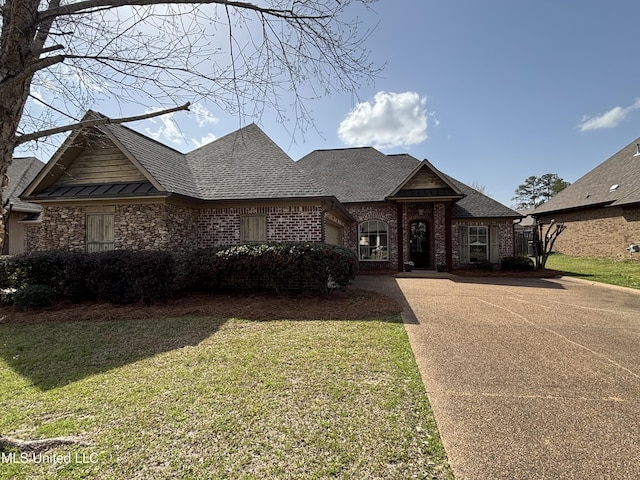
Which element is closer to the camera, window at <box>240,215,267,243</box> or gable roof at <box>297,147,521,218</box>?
window at <box>240,215,267,243</box>

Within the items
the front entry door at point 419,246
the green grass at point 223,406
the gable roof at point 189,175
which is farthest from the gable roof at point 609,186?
the green grass at point 223,406

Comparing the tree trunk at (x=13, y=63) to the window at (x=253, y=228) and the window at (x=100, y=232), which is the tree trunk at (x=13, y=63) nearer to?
the window at (x=253, y=228)

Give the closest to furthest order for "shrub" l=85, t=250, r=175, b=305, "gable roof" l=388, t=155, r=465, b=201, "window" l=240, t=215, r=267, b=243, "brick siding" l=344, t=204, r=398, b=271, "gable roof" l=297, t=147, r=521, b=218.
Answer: "shrub" l=85, t=250, r=175, b=305, "window" l=240, t=215, r=267, b=243, "gable roof" l=388, t=155, r=465, b=201, "gable roof" l=297, t=147, r=521, b=218, "brick siding" l=344, t=204, r=398, b=271

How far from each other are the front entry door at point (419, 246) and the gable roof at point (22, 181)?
63.3ft

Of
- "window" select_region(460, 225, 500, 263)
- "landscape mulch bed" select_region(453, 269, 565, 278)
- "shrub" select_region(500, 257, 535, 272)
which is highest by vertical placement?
"window" select_region(460, 225, 500, 263)

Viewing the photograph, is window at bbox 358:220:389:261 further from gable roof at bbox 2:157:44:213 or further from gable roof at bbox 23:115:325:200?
gable roof at bbox 2:157:44:213

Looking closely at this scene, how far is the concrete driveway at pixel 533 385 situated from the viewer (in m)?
2.34

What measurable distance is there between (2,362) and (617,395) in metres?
7.79

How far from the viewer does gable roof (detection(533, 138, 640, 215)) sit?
59.0 ft

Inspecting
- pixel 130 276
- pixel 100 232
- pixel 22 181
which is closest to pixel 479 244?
pixel 130 276

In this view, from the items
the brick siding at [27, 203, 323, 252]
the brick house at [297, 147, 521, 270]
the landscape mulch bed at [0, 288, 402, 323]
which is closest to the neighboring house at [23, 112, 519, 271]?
the brick siding at [27, 203, 323, 252]

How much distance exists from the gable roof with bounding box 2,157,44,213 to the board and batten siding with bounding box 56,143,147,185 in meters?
5.84

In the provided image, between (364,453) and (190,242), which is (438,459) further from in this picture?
(190,242)

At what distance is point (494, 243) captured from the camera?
603 inches
